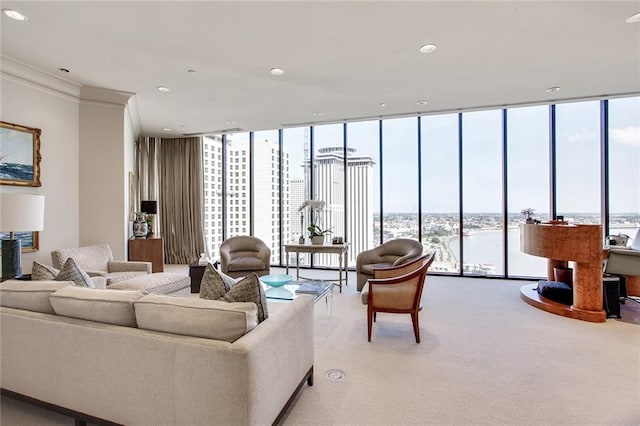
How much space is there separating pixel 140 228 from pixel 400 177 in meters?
4.82

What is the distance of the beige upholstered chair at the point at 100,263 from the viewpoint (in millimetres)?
3834

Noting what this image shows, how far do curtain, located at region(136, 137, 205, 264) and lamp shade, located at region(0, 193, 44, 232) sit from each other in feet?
14.2

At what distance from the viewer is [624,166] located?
5.15 meters

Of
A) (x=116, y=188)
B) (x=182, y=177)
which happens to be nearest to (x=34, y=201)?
(x=116, y=188)

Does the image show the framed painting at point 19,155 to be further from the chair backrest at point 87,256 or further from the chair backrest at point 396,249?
the chair backrest at point 396,249

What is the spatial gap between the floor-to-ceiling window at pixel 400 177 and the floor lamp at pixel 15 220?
17.1 feet

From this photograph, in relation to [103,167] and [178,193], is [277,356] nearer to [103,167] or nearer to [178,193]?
[103,167]

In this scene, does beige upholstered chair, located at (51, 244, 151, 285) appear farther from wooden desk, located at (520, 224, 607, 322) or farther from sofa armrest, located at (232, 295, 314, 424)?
wooden desk, located at (520, 224, 607, 322)

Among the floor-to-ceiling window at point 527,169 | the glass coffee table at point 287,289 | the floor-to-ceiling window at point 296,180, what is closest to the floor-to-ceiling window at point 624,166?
the floor-to-ceiling window at point 527,169

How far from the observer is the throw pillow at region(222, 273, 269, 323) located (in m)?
1.87

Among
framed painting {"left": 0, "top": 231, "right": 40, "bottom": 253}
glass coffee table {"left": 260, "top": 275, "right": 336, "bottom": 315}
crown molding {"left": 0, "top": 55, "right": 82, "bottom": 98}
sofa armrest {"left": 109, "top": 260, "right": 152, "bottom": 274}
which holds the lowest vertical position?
glass coffee table {"left": 260, "top": 275, "right": 336, "bottom": 315}

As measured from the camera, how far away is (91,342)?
1.75 metres

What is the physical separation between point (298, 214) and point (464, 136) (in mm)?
3598

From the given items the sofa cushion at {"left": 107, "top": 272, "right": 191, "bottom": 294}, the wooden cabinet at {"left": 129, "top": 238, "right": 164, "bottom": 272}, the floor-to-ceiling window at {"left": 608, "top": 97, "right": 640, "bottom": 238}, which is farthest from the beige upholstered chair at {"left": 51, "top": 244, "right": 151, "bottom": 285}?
the floor-to-ceiling window at {"left": 608, "top": 97, "right": 640, "bottom": 238}
